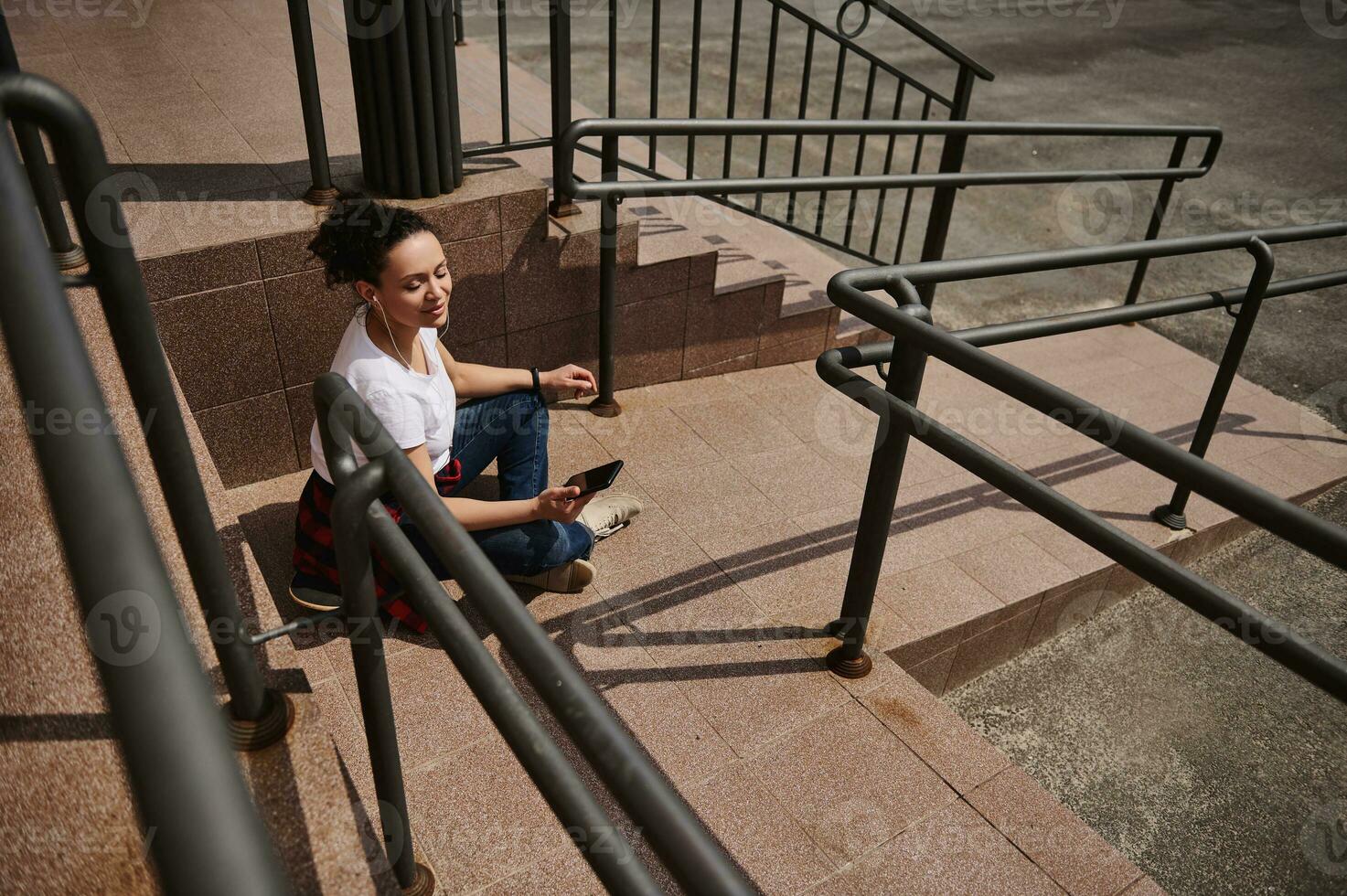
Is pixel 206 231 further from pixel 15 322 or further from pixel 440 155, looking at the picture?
pixel 15 322

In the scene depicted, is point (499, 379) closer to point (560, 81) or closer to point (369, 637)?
point (560, 81)

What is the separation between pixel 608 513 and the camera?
2.97 meters

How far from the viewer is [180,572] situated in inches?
63.1

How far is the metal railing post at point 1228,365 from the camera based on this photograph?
3.13 m

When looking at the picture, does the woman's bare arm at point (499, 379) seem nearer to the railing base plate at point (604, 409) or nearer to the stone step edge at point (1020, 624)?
the railing base plate at point (604, 409)

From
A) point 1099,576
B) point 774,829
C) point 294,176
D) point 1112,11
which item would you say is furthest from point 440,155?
point 1112,11

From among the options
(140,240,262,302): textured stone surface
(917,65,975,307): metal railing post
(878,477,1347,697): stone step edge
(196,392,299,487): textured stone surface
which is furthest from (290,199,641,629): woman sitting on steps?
(917,65,975,307): metal railing post

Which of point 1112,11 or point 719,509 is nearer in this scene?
point 719,509

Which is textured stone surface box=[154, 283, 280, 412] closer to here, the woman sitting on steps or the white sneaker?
the woman sitting on steps

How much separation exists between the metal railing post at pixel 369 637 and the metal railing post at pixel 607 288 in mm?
2143

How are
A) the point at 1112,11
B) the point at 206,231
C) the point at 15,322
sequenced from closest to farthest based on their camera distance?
the point at 15,322
the point at 206,231
the point at 1112,11

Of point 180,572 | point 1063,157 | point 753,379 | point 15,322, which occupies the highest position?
point 15,322

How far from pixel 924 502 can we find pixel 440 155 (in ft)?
6.72

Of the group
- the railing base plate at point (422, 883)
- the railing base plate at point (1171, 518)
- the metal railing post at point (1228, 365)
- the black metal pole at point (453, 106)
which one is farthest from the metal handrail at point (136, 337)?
the railing base plate at point (1171, 518)
